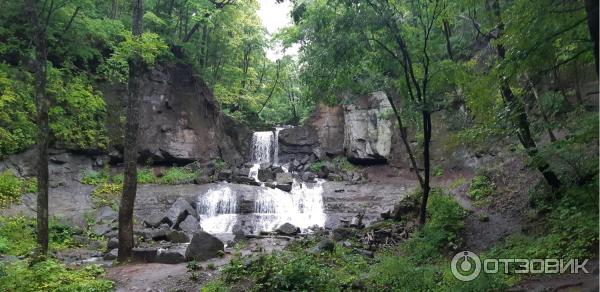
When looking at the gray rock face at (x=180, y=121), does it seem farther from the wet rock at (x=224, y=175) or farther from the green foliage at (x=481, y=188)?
the green foliage at (x=481, y=188)

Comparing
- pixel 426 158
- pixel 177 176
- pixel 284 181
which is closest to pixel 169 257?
pixel 426 158

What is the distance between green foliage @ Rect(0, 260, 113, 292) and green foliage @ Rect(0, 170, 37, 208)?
8.69 m

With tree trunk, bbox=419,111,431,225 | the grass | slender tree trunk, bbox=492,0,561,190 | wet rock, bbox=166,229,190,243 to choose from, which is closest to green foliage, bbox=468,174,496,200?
tree trunk, bbox=419,111,431,225

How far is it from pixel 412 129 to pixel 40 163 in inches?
808

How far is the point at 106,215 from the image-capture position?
16484 mm

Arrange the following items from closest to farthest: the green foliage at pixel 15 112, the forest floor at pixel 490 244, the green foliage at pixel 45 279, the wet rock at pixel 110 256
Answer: the forest floor at pixel 490 244, the green foliage at pixel 45 279, the wet rock at pixel 110 256, the green foliage at pixel 15 112

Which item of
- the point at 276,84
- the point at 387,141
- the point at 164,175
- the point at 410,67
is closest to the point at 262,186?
the point at 164,175

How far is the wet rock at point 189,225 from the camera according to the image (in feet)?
53.1

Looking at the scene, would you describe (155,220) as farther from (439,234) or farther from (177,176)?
(439,234)

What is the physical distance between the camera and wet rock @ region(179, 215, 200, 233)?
16188 millimetres

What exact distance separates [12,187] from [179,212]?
6294 mm

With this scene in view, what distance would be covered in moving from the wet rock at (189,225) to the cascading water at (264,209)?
1.01 m

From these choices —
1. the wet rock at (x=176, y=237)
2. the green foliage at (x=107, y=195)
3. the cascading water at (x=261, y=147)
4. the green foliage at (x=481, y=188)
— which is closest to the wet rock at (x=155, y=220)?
the wet rock at (x=176, y=237)

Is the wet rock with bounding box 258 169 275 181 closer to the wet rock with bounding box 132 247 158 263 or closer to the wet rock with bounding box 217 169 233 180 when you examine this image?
the wet rock with bounding box 217 169 233 180
